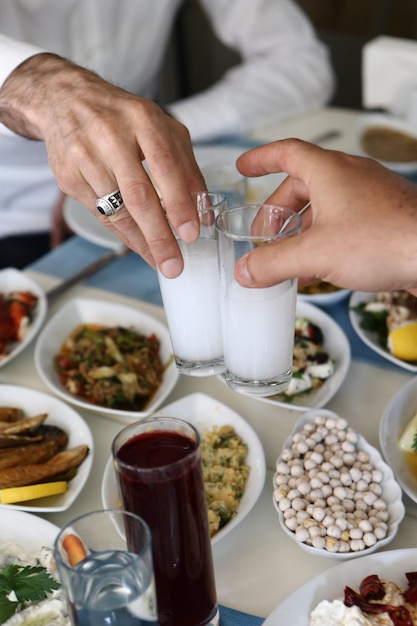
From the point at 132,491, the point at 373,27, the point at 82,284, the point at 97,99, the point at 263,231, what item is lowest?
the point at 373,27

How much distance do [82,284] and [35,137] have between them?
0.52m

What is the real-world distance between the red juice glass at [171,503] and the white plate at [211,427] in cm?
17

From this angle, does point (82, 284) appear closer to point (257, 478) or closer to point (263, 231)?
point (257, 478)

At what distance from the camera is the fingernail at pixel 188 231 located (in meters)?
0.93

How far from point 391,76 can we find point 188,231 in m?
1.88

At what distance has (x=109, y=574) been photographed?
2.38ft

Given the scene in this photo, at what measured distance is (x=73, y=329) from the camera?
1638 mm

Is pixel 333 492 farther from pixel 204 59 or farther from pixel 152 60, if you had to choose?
pixel 204 59

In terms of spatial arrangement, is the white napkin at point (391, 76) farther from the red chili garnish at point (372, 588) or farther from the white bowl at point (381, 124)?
the red chili garnish at point (372, 588)

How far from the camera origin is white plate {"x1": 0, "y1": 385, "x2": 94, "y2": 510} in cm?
116

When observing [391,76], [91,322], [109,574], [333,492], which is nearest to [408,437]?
[333,492]

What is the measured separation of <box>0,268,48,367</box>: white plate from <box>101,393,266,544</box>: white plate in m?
0.40

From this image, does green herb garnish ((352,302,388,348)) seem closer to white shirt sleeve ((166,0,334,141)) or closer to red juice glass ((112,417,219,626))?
red juice glass ((112,417,219,626))

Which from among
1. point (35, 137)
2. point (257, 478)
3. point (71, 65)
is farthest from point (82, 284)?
point (257, 478)
